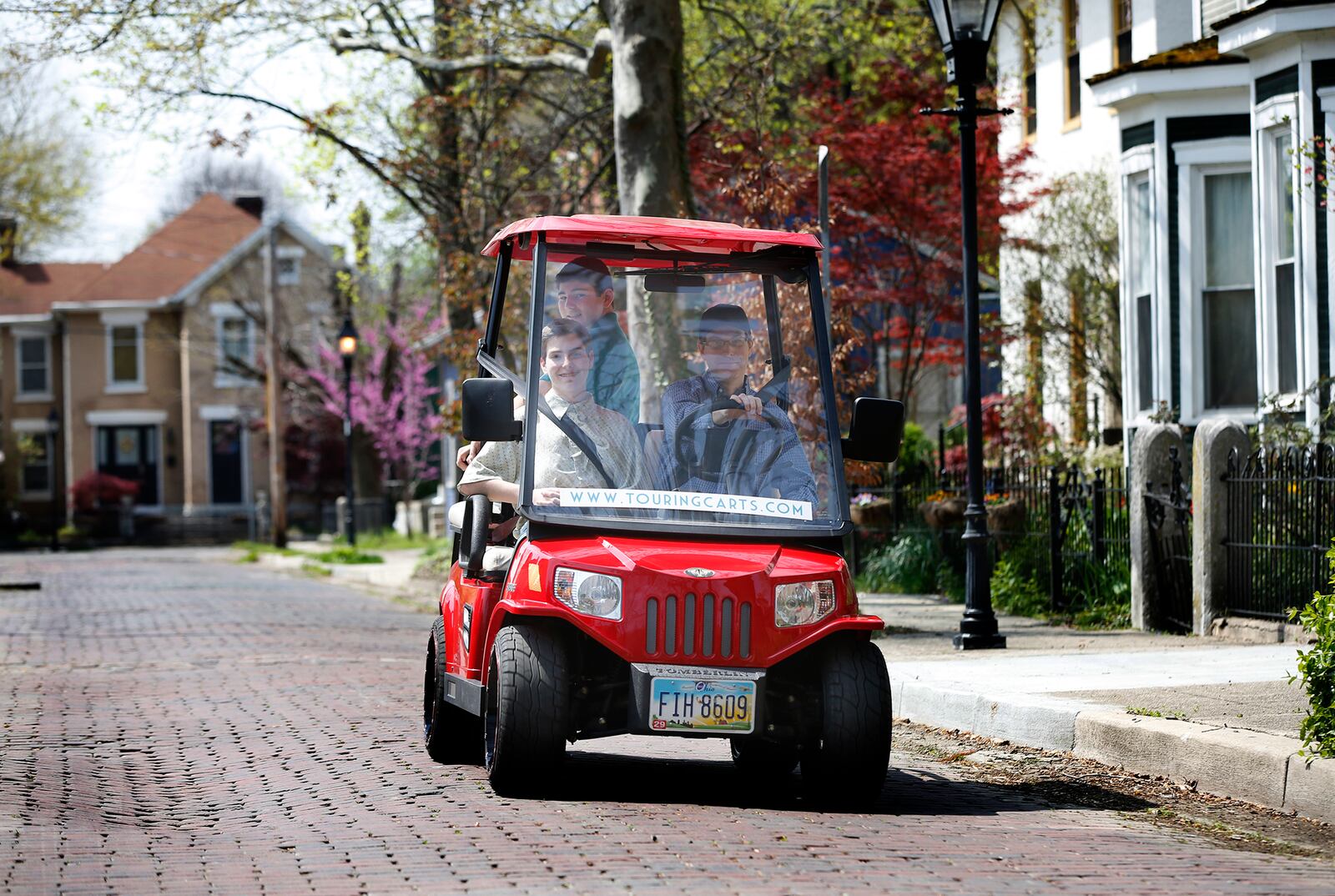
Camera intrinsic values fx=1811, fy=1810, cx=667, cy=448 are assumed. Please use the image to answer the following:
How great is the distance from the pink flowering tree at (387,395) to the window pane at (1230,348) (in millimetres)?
35221

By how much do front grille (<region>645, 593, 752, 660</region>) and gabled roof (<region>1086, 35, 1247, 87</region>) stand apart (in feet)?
43.0

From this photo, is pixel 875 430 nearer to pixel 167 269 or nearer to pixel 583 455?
pixel 583 455

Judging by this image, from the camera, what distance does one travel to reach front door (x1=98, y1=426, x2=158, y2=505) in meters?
60.1

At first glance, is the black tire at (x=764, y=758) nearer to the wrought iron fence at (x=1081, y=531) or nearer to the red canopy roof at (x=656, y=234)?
the red canopy roof at (x=656, y=234)

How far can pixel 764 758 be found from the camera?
823 centimetres

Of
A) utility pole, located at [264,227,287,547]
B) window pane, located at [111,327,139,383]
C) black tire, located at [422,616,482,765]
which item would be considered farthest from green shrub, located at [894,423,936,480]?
window pane, located at [111,327,139,383]

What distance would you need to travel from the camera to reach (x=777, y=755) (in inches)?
319

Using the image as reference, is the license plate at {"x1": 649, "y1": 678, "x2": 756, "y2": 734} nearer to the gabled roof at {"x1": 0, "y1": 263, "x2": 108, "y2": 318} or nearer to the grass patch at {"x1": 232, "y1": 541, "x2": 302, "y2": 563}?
the grass patch at {"x1": 232, "y1": 541, "x2": 302, "y2": 563}

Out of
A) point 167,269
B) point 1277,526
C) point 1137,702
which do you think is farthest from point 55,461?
point 1137,702

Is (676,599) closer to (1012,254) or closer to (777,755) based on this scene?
(777,755)

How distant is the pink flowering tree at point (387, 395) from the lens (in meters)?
53.6

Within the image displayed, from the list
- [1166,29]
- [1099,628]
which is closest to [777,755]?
[1099,628]

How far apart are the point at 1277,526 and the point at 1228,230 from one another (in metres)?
7.23

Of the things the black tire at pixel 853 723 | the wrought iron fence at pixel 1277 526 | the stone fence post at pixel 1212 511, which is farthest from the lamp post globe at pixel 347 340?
the black tire at pixel 853 723
